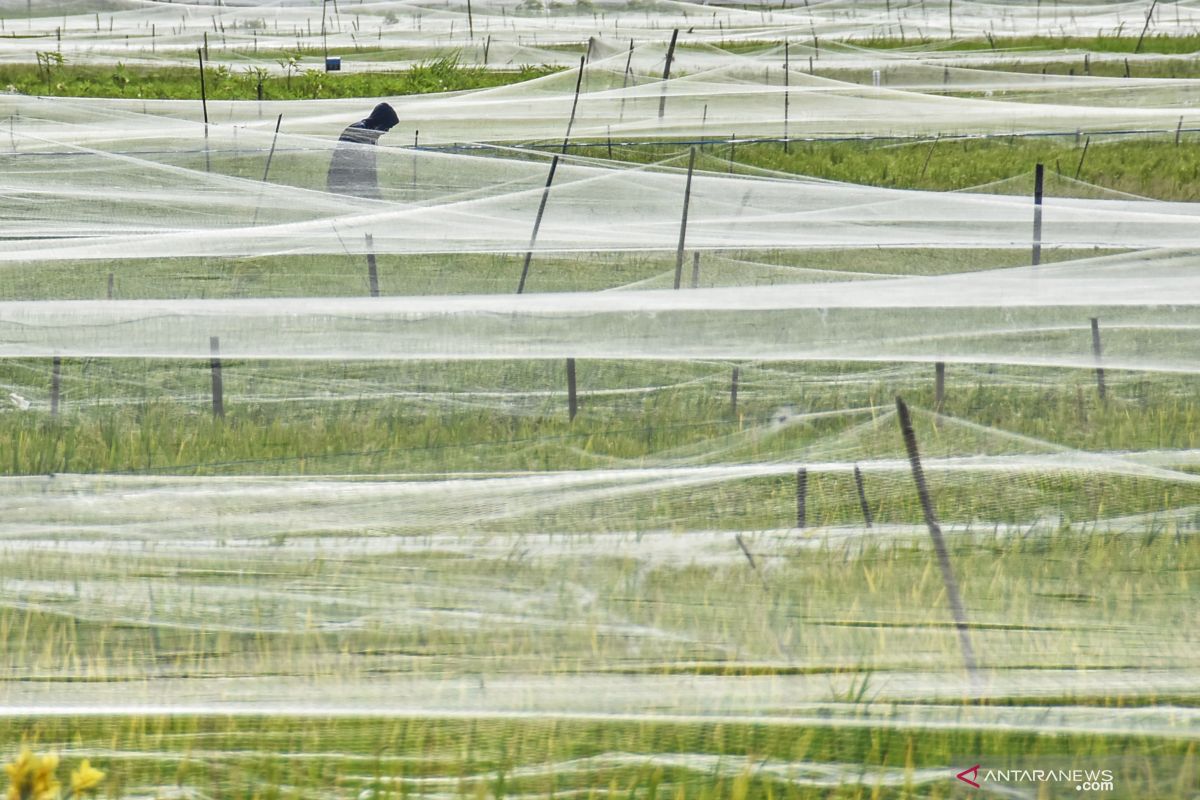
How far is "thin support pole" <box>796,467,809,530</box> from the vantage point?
8.91 ft

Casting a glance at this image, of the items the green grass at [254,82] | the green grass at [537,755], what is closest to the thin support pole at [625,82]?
the green grass at [254,82]

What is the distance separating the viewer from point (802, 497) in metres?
2.79

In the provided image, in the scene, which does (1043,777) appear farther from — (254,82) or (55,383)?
(254,82)

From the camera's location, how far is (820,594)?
249 centimetres

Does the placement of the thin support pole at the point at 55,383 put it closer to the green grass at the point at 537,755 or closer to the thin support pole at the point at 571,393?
the thin support pole at the point at 571,393

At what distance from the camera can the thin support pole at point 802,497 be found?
2715 mm

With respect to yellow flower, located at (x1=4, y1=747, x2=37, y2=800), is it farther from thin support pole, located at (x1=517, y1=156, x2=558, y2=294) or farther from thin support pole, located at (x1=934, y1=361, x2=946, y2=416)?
thin support pole, located at (x1=517, y1=156, x2=558, y2=294)

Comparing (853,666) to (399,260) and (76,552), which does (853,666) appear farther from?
(399,260)

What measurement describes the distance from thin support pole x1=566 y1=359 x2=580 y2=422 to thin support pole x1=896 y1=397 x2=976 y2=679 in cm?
144

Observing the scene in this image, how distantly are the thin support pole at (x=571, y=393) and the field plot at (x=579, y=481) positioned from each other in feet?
0.05

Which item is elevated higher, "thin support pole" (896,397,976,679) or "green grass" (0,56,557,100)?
"green grass" (0,56,557,100)

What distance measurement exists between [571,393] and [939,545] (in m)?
1.84

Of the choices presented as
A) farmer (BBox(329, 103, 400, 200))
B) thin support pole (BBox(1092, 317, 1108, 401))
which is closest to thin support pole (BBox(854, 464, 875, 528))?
thin support pole (BBox(1092, 317, 1108, 401))

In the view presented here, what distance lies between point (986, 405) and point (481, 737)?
2.24 metres
